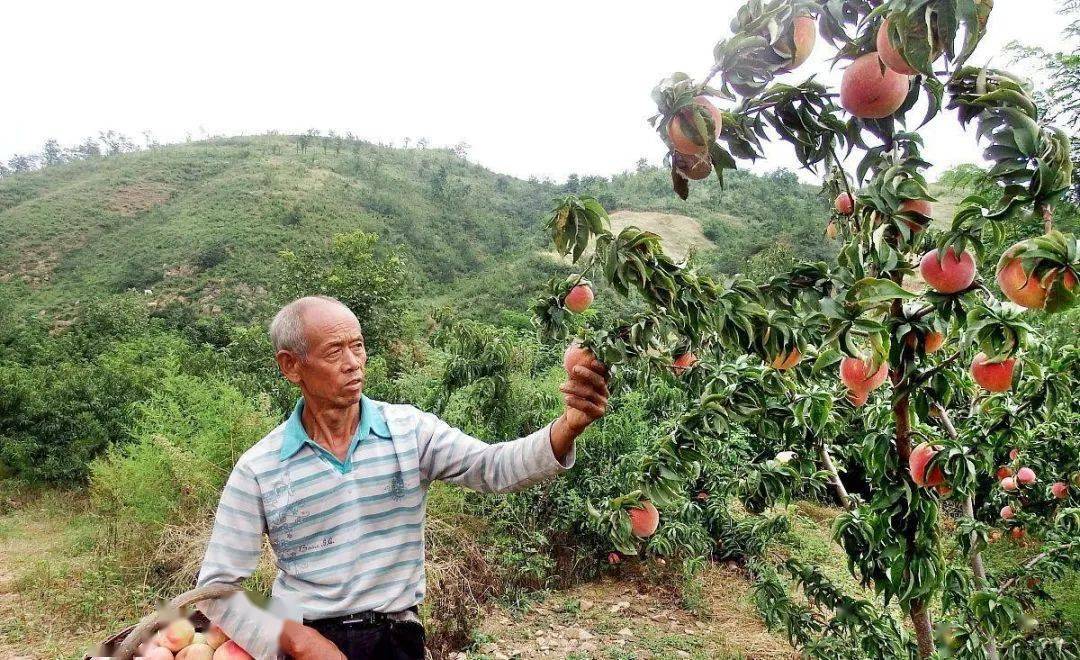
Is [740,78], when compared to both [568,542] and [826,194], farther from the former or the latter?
[568,542]

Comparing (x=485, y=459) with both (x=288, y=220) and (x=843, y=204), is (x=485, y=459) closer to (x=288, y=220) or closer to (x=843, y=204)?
(x=843, y=204)

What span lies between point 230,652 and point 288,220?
81.7 ft

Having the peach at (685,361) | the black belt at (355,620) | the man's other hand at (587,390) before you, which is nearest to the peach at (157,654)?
the black belt at (355,620)

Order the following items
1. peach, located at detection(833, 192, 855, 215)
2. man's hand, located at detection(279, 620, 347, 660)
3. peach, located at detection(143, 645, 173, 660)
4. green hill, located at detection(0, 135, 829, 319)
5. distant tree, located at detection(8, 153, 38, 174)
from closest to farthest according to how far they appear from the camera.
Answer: peach, located at detection(143, 645, 173, 660) < man's hand, located at detection(279, 620, 347, 660) < peach, located at detection(833, 192, 855, 215) < green hill, located at detection(0, 135, 829, 319) < distant tree, located at detection(8, 153, 38, 174)

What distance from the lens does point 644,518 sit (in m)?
1.68

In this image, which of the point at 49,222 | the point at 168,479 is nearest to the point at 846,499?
the point at 168,479

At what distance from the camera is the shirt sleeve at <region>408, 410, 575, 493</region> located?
1277 mm

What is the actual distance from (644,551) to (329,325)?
393 centimetres

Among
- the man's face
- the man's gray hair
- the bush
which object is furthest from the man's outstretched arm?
the bush

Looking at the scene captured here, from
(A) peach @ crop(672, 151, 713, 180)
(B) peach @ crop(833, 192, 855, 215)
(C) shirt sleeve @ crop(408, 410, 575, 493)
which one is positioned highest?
(B) peach @ crop(833, 192, 855, 215)

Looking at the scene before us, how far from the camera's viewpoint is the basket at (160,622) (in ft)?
3.43

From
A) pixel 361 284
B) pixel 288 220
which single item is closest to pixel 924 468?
pixel 361 284

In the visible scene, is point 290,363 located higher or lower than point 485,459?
higher

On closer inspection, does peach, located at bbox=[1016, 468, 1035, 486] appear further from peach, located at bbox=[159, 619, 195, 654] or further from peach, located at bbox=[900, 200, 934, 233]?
peach, located at bbox=[159, 619, 195, 654]
